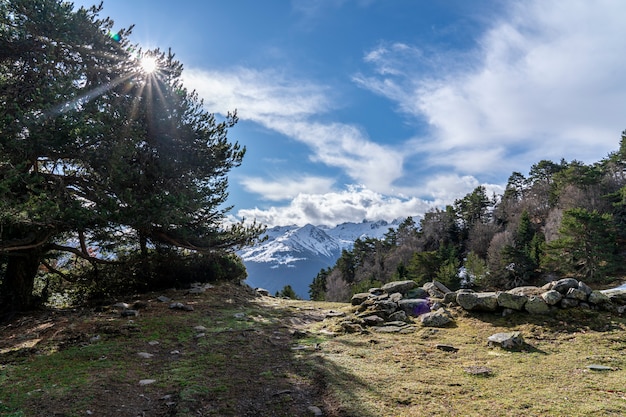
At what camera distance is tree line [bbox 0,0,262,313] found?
852 centimetres

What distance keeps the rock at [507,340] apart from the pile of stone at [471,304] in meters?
1.75

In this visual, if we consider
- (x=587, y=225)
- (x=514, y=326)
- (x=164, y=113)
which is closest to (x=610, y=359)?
(x=514, y=326)

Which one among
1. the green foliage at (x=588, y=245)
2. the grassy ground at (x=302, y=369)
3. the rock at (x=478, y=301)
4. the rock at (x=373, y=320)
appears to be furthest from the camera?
the green foliage at (x=588, y=245)

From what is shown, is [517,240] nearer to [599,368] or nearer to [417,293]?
[417,293]

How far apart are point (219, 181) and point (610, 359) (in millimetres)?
13109

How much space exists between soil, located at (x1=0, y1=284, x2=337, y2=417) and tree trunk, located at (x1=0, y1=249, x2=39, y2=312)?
2.96 ft

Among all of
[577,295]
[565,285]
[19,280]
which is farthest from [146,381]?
[565,285]

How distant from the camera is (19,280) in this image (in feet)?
37.8

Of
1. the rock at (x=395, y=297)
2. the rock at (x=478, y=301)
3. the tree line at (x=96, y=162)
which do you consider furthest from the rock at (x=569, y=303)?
the tree line at (x=96, y=162)

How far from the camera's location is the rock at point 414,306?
10.2 metres

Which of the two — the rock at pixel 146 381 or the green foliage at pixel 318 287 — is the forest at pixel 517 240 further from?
the rock at pixel 146 381

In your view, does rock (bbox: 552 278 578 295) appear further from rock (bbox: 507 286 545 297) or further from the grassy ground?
the grassy ground

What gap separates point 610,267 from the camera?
33188 mm

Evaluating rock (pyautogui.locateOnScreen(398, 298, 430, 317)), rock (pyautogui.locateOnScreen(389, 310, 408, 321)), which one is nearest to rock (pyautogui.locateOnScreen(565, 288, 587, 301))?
rock (pyautogui.locateOnScreen(398, 298, 430, 317))
